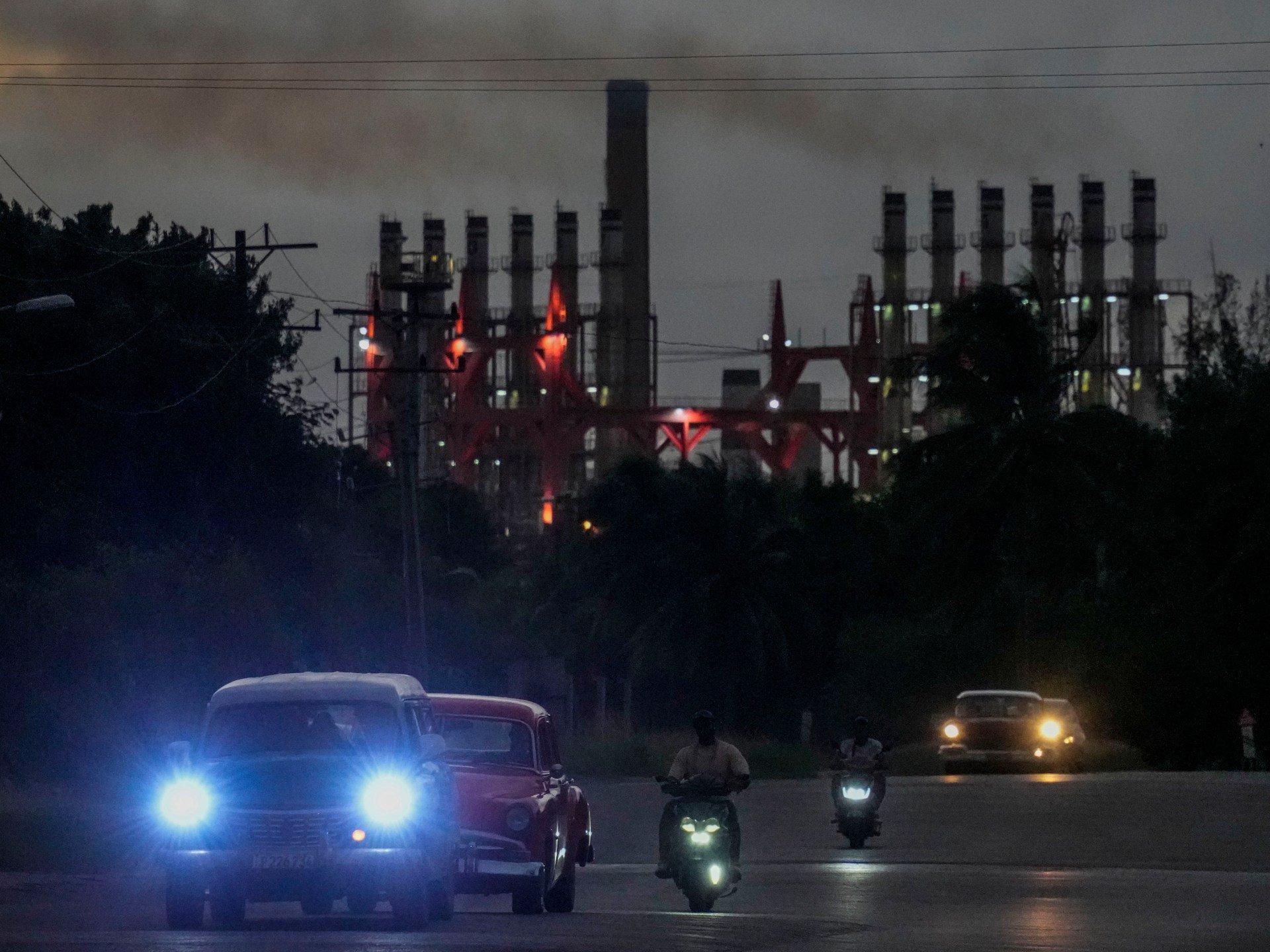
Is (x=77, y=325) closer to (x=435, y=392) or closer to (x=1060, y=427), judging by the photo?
(x=1060, y=427)

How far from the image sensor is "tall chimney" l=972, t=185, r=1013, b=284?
105m

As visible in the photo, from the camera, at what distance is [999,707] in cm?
4419

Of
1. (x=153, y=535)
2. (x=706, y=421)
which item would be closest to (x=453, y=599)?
(x=153, y=535)

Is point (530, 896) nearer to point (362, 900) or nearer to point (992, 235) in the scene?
point (362, 900)

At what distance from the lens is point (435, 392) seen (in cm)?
11462

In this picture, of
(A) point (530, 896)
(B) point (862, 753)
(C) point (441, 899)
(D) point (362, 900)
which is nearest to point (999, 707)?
(B) point (862, 753)

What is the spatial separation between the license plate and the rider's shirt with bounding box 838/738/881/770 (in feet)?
42.1

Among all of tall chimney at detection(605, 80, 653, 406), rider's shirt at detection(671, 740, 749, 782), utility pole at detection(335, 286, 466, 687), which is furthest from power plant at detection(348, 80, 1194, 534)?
rider's shirt at detection(671, 740, 749, 782)

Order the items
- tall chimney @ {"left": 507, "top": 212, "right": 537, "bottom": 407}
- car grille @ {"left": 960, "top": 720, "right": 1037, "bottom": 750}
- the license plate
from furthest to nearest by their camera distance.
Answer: tall chimney @ {"left": 507, "top": 212, "right": 537, "bottom": 407} → car grille @ {"left": 960, "top": 720, "right": 1037, "bottom": 750} → the license plate

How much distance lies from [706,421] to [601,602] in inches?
1400

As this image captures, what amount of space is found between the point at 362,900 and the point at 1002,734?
98.5ft

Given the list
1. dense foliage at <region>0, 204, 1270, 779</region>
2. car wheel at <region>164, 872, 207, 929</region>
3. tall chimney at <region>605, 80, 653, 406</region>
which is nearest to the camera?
→ car wheel at <region>164, 872, 207, 929</region>

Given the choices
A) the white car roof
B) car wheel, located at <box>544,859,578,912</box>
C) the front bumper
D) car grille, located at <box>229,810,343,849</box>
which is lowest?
the front bumper

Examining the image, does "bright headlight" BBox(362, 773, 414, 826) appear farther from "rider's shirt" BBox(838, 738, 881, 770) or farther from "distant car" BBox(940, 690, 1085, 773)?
"distant car" BBox(940, 690, 1085, 773)
